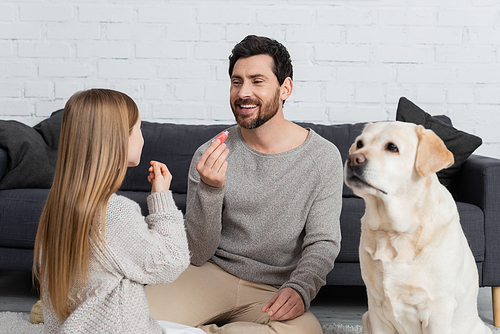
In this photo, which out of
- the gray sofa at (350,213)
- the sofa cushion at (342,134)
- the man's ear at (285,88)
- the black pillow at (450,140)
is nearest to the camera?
the man's ear at (285,88)

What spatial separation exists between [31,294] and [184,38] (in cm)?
170

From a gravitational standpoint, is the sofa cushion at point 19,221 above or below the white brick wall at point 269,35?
below

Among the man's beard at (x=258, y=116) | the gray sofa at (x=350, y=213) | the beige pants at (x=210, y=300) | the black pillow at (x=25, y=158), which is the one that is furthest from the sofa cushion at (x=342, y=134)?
the black pillow at (x=25, y=158)

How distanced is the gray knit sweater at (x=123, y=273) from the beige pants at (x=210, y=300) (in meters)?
0.38

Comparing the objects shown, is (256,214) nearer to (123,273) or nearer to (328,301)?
(123,273)

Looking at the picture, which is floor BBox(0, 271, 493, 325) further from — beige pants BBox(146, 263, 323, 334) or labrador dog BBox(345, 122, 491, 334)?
labrador dog BBox(345, 122, 491, 334)

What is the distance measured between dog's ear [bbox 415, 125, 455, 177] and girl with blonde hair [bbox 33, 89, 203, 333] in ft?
1.99

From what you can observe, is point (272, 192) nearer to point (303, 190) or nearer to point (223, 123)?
point (303, 190)

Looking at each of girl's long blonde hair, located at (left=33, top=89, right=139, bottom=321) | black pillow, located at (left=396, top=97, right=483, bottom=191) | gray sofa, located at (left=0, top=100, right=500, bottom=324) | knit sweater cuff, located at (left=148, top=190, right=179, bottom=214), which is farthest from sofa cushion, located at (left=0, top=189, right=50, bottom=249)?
black pillow, located at (left=396, top=97, right=483, bottom=191)

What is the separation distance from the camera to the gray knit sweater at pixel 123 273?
1.02 meters

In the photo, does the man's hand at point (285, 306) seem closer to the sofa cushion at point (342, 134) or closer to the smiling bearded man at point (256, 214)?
the smiling bearded man at point (256, 214)

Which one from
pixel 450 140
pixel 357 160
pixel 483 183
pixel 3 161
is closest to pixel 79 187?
pixel 357 160

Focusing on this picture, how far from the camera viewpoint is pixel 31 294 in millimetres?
2176

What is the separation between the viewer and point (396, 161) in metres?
1.06
